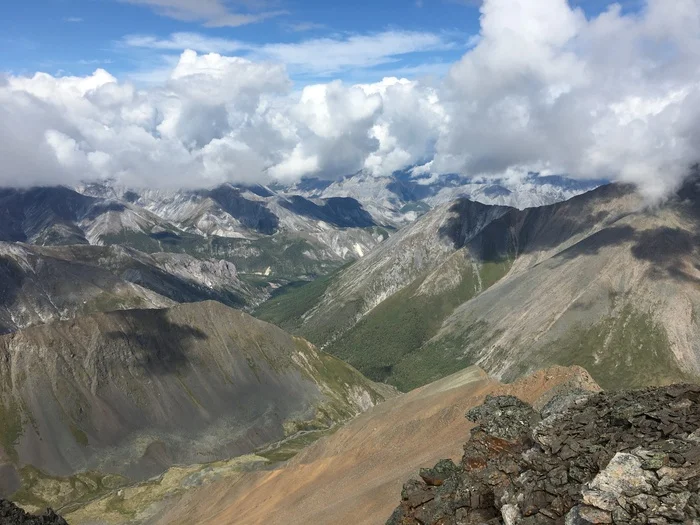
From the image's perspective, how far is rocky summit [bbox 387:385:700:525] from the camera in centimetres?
2494

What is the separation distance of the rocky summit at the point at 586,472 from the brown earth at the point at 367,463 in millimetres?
23729

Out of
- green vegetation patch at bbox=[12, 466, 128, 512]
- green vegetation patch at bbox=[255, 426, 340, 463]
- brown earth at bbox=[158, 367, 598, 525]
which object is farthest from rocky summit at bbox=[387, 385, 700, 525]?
green vegetation patch at bbox=[12, 466, 128, 512]

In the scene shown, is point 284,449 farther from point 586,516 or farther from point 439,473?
point 586,516

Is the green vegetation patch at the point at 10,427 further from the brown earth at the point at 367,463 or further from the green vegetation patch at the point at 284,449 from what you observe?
the brown earth at the point at 367,463

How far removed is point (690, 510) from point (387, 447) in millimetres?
70869

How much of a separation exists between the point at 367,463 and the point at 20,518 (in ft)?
162

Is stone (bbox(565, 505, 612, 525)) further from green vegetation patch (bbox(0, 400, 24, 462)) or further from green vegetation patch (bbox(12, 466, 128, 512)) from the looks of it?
green vegetation patch (bbox(0, 400, 24, 462))

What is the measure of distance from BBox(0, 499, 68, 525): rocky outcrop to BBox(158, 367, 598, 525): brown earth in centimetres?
2602

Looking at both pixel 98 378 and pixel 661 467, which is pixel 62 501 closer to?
pixel 98 378

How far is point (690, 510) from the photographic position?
2355 centimetres

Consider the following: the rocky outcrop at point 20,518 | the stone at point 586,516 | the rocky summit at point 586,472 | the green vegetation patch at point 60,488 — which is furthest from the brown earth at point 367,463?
the green vegetation patch at point 60,488

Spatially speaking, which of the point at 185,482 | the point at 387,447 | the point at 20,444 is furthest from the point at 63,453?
the point at 387,447

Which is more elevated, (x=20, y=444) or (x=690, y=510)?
(x=690, y=510)

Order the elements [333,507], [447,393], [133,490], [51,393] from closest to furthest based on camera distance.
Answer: [333,507]
[447,393]
[133,490]
[51,393]
